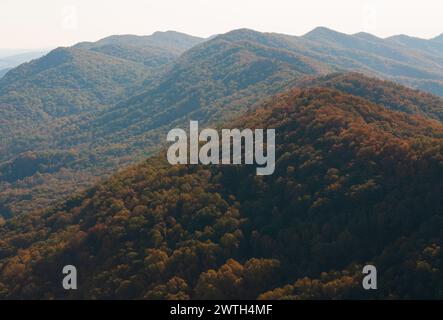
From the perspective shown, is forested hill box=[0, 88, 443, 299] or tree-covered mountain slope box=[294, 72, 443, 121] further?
tree-covered mountain slope box=[294, 72, 443, 121]

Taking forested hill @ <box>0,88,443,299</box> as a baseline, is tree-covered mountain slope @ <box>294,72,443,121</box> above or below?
above

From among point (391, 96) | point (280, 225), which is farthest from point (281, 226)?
point (391, 96)

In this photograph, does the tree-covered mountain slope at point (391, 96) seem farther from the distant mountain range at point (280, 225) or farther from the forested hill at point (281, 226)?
the forested hill at point (281, 226)

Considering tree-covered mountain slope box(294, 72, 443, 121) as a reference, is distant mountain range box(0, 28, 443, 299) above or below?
below

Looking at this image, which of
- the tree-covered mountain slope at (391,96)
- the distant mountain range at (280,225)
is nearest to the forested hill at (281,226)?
the distant mountain range at (280,225)

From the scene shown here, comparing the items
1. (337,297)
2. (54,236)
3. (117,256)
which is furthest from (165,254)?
(54,236)

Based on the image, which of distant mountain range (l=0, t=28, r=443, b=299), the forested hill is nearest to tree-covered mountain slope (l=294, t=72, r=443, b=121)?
distant mountain range (l=0, t=28, r=443, b=299)

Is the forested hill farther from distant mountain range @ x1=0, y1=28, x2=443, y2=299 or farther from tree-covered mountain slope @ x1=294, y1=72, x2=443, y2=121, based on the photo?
tree-covered mountain slope @ x1=294, y1=72, x2=443, y2=121

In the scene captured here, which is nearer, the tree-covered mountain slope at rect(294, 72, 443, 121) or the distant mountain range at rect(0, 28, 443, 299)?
the distant mountain range at rect(0, 28, 443, 299)
